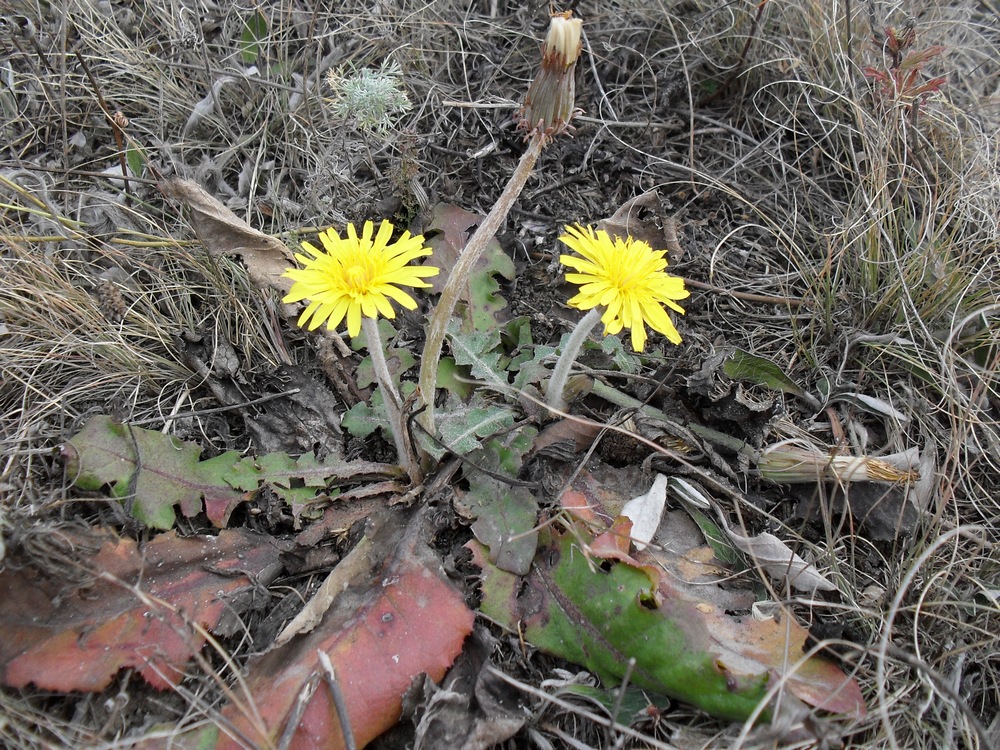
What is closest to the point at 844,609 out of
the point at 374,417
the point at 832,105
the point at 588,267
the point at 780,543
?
the point at 780,543

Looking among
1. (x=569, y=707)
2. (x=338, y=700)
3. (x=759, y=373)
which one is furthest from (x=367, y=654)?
(x=759, y=373)

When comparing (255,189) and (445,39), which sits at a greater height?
(445,39)

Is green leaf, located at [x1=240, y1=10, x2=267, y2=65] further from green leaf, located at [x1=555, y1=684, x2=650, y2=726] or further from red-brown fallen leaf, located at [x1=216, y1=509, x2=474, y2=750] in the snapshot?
green leaf, located at [x1=555, y1=684, x2=650, y2=726]

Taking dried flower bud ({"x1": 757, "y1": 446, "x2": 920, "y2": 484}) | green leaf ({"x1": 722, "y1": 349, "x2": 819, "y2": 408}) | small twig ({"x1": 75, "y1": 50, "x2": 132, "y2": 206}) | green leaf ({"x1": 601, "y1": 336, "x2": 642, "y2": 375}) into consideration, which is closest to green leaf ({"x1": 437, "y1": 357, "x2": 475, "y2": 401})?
green leaf ({"x1": 601, "y1": 336, "x2": 642, "y2": 375})

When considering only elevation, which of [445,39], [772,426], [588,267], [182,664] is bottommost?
[182,664]

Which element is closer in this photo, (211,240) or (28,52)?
(211,240)

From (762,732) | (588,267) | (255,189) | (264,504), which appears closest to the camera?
(762,732)

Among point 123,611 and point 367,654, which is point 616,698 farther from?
point 123,611

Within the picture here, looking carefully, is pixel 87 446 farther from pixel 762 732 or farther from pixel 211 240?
pixel 762 732
